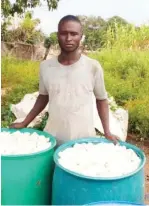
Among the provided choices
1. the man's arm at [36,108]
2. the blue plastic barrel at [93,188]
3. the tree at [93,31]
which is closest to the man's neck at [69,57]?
the man's arm at [36,108]

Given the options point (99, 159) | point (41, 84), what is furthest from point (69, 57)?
point (99, 159)

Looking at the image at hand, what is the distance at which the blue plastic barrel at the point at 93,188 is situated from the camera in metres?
1.83

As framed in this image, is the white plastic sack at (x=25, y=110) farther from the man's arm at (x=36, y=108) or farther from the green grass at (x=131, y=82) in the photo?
the man's arm at (x=36, y=108)

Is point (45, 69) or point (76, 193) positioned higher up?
point (45, 69)

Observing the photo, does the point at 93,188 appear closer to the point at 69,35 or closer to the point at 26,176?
the point at 26,176

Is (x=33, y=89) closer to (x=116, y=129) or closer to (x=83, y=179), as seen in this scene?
(x=116, y=129)

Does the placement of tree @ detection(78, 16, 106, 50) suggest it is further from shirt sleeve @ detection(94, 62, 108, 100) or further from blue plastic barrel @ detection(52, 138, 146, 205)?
blue plastic barrel @ detection(52, 138, 146, 205)

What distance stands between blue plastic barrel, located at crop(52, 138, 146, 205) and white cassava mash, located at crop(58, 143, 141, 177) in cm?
4

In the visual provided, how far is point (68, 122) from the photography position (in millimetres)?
2270

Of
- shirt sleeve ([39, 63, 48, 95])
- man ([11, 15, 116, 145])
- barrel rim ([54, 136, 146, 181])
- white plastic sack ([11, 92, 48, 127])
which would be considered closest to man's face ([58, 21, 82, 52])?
man ([11, 15, 116, 145])

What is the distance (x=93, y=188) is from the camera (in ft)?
6.03

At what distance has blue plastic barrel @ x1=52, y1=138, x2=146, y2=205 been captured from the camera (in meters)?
1.83

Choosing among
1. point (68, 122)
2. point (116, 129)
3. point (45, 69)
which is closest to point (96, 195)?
point (68, 122)

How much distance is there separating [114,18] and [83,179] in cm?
838
